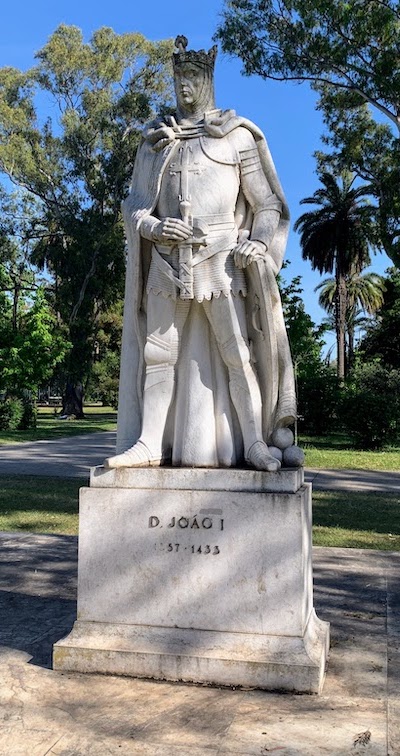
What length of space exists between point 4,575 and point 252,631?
2997 millimetres

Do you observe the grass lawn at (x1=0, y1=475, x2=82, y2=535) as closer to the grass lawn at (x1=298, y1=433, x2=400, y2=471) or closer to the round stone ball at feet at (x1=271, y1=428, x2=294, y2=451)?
the round stone ball at feet at (x1=271, y1=428, x2=294, y2=451)

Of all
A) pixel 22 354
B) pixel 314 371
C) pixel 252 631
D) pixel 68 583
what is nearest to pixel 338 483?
pixel 68 583

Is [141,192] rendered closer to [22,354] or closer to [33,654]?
[33,654]

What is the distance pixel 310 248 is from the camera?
40.5m

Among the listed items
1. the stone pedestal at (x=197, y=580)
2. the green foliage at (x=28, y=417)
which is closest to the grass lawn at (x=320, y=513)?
the stone pedestal at (x=197, y=580)

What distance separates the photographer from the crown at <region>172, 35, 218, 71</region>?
434cm

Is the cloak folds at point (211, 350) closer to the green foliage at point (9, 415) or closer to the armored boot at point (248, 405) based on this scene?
the armored boot at point (248, 405)

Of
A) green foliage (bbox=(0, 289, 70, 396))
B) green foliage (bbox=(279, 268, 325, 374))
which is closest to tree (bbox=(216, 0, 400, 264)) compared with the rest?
green foliage (bbox=(279, 268, 325, 374))

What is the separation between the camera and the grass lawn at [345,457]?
52.4ft

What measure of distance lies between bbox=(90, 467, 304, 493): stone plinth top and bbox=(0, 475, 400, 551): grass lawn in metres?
4.04

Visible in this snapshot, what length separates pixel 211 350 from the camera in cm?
437

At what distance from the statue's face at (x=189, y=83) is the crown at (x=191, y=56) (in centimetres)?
3

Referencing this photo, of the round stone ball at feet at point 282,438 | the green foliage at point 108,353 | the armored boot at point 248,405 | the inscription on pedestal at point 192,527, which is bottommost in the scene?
the inscription on pedestal at point 192,527

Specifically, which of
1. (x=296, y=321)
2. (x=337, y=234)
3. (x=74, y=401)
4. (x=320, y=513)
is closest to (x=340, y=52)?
(x=296, y=321)
